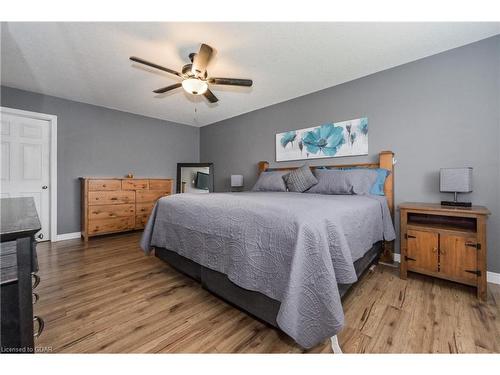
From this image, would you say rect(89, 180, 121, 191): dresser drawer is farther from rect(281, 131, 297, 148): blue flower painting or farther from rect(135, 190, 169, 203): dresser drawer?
rect(281, 131, 297, 148): blue flower painting

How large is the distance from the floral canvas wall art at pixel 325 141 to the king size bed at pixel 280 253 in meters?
1.11

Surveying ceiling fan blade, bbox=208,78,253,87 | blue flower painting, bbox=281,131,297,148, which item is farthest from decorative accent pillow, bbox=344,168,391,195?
ceiling fan blade, bbox=208,78,253,87

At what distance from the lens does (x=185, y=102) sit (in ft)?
12.2

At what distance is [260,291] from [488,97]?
9.03 ft

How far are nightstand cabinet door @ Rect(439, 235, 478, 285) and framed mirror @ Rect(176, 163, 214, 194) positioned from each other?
4037 mm

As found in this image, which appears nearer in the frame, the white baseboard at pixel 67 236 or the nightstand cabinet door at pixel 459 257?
the nightstand cabinet door at pixel 459 257

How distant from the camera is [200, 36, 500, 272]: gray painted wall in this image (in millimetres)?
1953

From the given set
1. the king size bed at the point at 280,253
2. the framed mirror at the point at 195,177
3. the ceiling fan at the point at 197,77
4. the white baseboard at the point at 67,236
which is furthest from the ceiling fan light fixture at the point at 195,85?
the white baseboard at the point at 67,236

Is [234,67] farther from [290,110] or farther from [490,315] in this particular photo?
[490,315]

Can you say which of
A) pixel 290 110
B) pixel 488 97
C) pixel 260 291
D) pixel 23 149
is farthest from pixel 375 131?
pixel 23 149

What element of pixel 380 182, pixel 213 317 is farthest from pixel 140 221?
pixel 380 182

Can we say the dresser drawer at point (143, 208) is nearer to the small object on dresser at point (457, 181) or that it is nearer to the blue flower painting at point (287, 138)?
the blue flower painting at point (287, 138)

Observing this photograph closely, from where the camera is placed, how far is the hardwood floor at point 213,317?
3.91 feet

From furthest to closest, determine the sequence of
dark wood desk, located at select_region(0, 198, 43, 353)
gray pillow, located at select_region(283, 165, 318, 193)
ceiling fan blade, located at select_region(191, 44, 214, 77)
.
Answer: gray pillow, located at select_region(283, 165, 318, 193) < ceiling fan blade, located at select_region(191, 44, 214, 77) < dark wood desk, located at select_region(0, 198, 43, 353)
